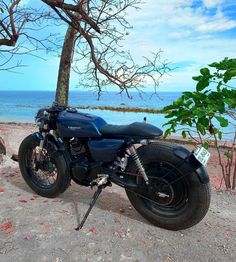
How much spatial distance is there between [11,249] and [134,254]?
99 centimetres

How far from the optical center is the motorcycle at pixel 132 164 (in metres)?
2.71

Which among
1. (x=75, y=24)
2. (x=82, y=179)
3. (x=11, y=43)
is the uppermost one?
(x=75, y=24)

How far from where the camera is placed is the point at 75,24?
19.4 feet

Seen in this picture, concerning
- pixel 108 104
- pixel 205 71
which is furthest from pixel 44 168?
pixel 108 104

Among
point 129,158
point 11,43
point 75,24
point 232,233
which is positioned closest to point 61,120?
point 129,158

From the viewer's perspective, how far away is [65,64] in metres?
8.01

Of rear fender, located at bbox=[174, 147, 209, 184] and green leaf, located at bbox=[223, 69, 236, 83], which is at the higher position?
green leaf, located at bbox=[223, 69, 236, 83]

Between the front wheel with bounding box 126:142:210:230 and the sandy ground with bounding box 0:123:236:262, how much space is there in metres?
0.12

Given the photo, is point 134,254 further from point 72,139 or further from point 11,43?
point 11,43

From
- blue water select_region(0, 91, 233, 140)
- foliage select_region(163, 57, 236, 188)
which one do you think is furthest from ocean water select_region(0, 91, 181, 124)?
foliage select_region(163, 57, 236, 188)

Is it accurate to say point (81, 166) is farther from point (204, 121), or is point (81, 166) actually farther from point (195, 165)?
point (204, 121)

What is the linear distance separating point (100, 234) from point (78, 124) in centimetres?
107

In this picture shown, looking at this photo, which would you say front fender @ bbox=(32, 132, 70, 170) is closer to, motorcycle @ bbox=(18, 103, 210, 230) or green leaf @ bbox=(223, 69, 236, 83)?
motorcycle @ bbox=(18, 103, 210, 230)

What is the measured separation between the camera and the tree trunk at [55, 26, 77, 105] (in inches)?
312
